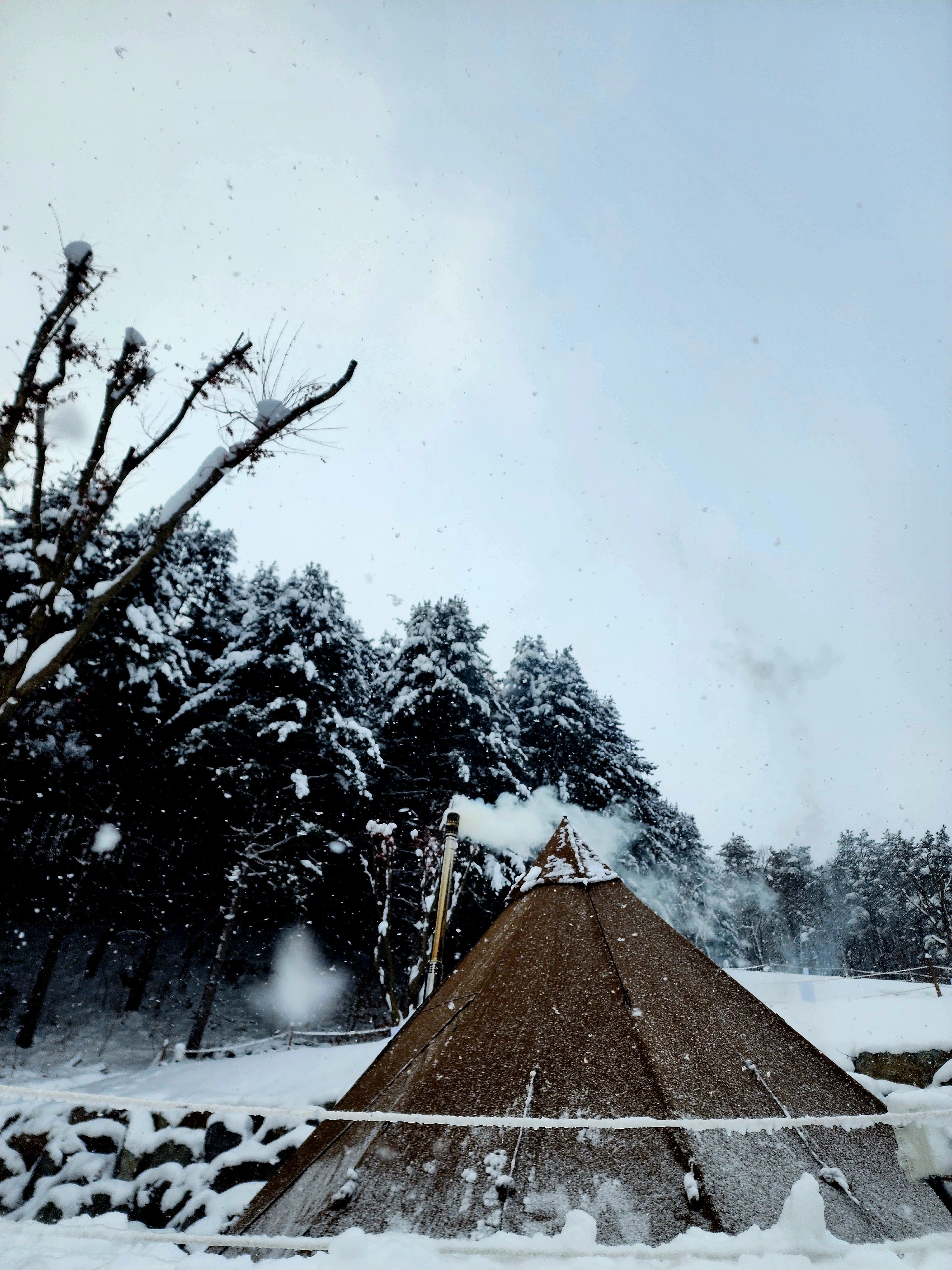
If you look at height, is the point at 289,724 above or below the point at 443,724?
below

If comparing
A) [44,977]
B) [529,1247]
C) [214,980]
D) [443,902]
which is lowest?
[44,977]

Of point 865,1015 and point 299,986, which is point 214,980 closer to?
point 299,986

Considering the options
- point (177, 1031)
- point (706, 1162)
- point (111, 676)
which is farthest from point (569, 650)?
point (706, 1162)

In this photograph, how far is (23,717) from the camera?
1226 cm

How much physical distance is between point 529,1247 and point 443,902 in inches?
209

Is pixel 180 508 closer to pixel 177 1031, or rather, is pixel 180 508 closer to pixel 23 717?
pixel 23 717

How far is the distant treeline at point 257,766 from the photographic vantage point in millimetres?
13977

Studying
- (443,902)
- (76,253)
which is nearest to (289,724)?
(443,902)

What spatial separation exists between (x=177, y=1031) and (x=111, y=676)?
9206 millimetres

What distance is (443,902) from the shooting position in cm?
743

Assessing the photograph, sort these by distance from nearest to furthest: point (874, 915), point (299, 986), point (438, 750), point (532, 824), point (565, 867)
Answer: point (565, 867)
point (532, 824)
point (438, 750)
point (299, 986)
point (874, 915)

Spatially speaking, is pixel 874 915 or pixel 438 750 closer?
pixel 438 750

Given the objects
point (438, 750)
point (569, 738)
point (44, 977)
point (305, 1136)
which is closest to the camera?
point (305, 1136)

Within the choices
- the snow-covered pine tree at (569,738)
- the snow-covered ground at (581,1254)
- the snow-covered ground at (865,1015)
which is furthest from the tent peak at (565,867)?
the snow-covered pine tree at (569,738)
